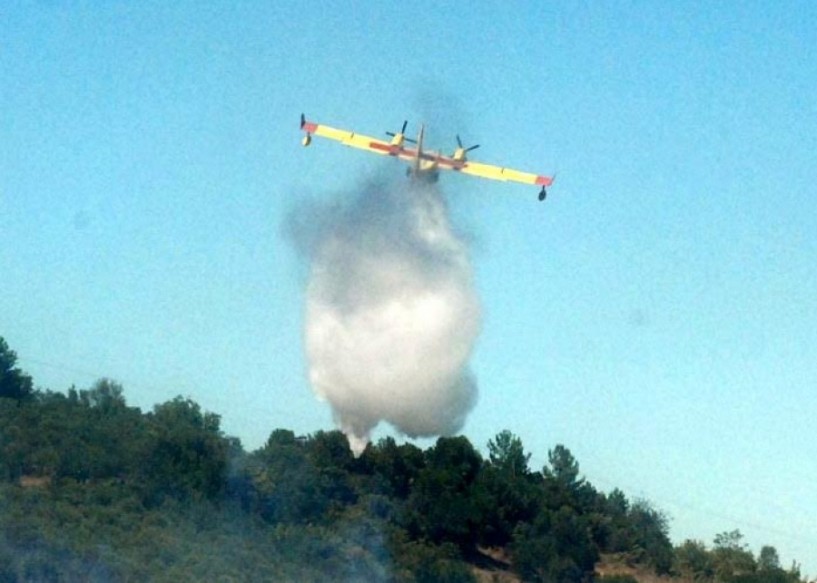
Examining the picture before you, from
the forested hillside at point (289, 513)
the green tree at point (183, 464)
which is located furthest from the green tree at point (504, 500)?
the green tree at point (183, 464)

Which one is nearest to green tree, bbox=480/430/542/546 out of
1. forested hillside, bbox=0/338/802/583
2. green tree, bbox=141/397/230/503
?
forested hillside, bbox=0/338/802/583

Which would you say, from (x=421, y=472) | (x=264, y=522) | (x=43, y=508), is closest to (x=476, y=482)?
(x=421, y=472)

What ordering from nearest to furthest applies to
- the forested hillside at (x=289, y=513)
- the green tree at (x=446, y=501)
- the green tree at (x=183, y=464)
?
the forested hillside at (x=289, y=513) < the green tree at (x=183, y=464) < the green tree at (x=446, y=501)

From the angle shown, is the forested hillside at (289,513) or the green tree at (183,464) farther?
the green tree at (183,464)

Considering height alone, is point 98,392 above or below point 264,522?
above

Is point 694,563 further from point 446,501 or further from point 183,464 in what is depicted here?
point 183,464

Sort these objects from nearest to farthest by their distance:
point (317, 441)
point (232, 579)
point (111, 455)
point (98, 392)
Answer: point (232, 579) < point (111, 455) < point (317, 441) < point (98, 392)

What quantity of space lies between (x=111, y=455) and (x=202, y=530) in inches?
485

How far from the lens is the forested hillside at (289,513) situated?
6284 cm

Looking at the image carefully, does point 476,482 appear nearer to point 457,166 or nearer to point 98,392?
point 457,166

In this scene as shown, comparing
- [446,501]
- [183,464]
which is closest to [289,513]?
[183,464]

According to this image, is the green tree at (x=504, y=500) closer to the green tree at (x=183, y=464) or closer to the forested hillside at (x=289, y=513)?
the forested hillside at (x=289, y=513)

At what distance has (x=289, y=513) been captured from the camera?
7850 centimetres

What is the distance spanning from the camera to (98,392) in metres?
114
